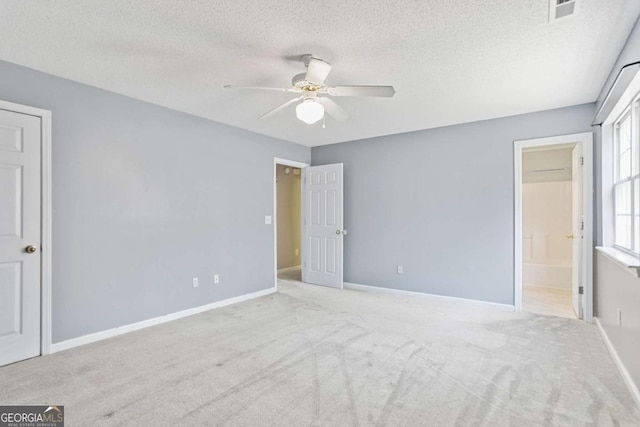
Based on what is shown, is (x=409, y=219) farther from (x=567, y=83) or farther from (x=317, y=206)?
(x=567, y=83)

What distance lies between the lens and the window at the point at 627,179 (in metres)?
2.43

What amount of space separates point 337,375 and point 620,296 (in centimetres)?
224

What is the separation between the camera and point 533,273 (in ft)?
18.7

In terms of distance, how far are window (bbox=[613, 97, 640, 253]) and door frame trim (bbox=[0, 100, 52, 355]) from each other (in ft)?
14.9

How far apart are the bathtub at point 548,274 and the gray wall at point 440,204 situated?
6.79ft

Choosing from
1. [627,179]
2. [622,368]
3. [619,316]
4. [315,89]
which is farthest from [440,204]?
[315,89]

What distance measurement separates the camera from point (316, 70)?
2.31 m

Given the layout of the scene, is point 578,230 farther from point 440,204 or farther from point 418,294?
point 418,294

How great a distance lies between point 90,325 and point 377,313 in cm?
293

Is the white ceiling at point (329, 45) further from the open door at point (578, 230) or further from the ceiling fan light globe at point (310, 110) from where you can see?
the open door at point (578, 230)

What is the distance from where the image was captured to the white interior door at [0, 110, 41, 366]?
2596 mm

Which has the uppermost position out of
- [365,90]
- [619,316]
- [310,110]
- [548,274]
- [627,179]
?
[365,90]

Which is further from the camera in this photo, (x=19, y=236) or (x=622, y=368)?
(x=19, y=236)

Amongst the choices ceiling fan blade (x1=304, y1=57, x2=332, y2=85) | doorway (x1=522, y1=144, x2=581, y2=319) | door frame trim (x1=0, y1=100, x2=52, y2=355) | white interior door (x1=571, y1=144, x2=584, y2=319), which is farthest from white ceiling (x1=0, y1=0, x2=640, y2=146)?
doorway (x1=522, y1=144, x2=581, y2=319)
